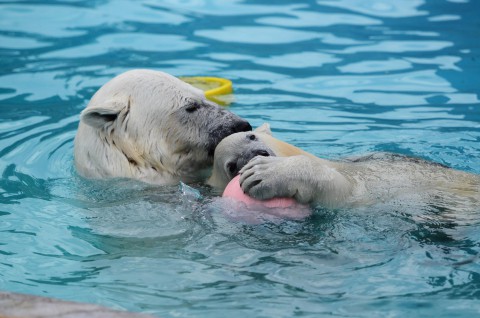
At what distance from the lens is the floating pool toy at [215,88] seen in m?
7.96

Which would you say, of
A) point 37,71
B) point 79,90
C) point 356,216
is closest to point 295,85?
point 79,90

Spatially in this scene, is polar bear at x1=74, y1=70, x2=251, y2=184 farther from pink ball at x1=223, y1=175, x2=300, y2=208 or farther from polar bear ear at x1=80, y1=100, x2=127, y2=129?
pink ball at x1=223, y1=175, x2=300, y2=208

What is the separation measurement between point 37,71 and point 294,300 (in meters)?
6.12

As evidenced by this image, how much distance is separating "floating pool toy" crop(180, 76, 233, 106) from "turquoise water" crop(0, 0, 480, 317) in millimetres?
227

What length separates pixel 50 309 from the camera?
368 cm

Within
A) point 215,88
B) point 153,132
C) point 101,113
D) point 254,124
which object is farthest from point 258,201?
point 215,88

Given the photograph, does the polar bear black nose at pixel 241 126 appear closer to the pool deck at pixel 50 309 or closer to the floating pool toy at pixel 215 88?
the pool deck at pixel 50 309

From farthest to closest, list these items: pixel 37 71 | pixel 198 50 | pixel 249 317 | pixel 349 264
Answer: pixel 198 50 < pixel 37 71 < pixel 349 264 < pixel 249 317

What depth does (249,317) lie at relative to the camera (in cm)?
393

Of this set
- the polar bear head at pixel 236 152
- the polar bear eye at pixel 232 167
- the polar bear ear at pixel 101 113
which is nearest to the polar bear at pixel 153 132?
the polar bear ear at pixel 101 113

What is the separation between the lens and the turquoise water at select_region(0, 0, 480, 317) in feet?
13.9

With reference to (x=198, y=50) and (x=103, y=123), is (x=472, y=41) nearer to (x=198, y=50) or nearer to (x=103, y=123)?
(x=198, y=50)

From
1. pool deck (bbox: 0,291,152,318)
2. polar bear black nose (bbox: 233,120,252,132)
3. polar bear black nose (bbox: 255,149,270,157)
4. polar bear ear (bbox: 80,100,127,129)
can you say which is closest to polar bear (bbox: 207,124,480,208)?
polar bear black nose (bbox: 255,149,270,157)

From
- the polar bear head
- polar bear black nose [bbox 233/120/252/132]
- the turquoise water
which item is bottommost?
the turquoise water
